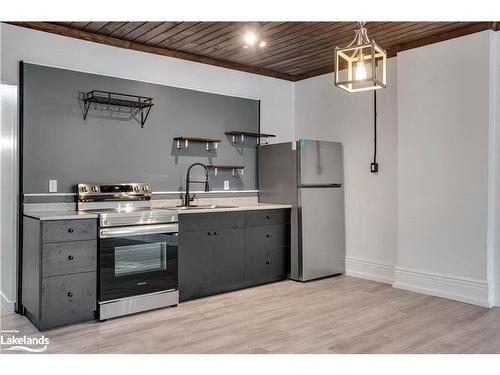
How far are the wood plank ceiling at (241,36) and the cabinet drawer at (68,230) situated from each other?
5.74 ft

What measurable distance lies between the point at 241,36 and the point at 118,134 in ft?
4.99

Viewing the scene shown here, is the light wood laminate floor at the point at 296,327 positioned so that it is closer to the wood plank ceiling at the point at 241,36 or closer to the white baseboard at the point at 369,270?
the white baseboard at the point at 369,270

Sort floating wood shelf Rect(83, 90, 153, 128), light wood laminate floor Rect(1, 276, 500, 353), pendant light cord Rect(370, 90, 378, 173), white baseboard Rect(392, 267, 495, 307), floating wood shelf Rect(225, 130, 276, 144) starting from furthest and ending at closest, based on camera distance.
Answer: floating wood shelf Rect(225, 130, 276, 144), pendant light cord Rect(370, 90, 378, 173), floating wood shelf Rect(83, 90, 153, 128), white baseboard Rect(392, 267, 495, 307), light wood laminate floor Rect(1, 276, 500, 353)

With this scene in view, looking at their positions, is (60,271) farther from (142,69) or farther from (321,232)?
(321,232)

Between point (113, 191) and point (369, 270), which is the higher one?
point (113, 191)

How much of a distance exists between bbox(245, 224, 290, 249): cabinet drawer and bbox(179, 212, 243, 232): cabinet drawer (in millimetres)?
184

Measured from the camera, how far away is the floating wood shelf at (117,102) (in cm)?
390

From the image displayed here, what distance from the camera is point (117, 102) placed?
158 inches

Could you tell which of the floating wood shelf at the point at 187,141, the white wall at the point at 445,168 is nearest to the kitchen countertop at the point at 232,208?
the floating wood shelf at the point at 187,141

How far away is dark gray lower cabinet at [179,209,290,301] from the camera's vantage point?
397 centimetres

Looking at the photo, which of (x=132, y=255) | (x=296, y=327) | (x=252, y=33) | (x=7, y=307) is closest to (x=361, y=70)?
(x=252, y=33)

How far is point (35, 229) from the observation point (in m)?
3.23

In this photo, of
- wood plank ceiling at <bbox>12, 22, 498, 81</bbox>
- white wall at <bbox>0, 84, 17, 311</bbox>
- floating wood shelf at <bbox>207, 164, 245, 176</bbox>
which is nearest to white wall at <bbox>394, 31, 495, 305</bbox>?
wood plank ceiling at <bbox>12, 22, 498, 81</bbox>

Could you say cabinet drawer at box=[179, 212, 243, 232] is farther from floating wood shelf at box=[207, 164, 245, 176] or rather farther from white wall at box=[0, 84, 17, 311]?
white wall at box=[0, 84, 17, 311]
